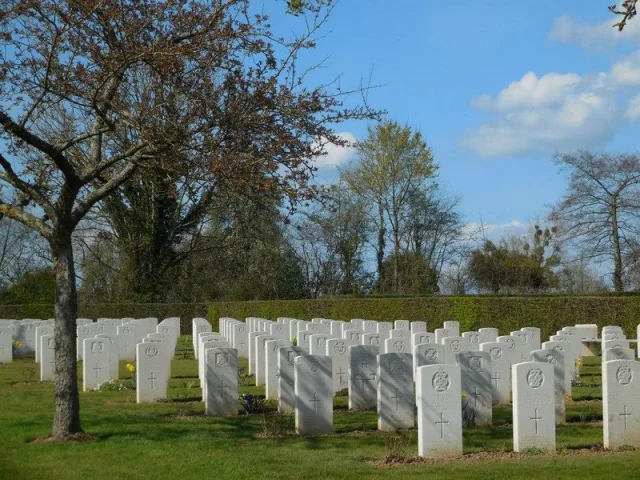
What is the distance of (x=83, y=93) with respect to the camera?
437 inches

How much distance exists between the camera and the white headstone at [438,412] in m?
10.2

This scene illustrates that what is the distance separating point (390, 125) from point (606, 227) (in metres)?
13.9

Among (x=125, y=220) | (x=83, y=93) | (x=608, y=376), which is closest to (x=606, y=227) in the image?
(x=125, y=220)

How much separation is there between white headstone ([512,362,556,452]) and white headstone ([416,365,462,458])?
0.75m

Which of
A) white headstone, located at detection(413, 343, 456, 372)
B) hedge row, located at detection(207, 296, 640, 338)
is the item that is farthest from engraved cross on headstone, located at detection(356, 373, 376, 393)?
hedge row, located at detection(207, 296, 640, 338)

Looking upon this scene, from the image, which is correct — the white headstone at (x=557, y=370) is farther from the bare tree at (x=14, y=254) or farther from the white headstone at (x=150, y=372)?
the bare tree at (x=14, y=254)

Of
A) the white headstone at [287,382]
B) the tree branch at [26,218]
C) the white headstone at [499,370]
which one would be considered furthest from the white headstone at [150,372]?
the white headstone at [499,370]

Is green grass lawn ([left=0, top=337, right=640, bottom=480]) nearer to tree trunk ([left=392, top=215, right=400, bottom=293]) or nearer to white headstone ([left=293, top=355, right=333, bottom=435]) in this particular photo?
white headstone ([left=293, top=355, right=333, bottom=435])

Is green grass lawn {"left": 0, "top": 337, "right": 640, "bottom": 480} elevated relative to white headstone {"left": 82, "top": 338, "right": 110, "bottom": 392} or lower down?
lower down

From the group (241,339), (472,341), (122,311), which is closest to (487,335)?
(472,341)

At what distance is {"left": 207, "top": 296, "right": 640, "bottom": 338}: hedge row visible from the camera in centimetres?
2617

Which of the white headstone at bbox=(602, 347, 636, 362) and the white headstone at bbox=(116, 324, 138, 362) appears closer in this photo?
the white headstone at bbox=(602, 347, 636, 362)

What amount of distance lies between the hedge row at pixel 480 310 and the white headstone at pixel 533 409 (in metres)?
16.1

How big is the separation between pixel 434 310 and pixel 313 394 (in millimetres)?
20515
